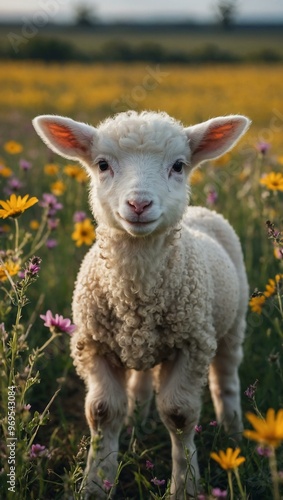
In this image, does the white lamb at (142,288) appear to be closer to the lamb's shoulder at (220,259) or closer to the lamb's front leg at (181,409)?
the lamb's front leg at (181,409)

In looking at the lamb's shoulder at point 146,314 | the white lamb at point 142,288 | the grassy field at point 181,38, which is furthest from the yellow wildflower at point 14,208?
the grassy field at point 181,38

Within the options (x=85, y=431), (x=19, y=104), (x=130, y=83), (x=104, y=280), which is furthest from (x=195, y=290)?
(x=130, y=83)

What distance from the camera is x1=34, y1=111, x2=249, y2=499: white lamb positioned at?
281cm

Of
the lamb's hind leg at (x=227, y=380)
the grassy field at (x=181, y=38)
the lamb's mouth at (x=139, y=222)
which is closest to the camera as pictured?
the lamb's mouth at (x=139, y=222)

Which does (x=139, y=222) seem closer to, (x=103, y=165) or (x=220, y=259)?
(x=103, y=165)

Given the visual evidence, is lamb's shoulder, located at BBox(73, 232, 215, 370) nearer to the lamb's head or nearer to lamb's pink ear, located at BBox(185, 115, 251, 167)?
the lamb's head

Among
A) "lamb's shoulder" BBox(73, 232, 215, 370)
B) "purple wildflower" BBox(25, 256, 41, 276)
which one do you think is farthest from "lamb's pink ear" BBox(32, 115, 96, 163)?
"purple wildflower" BBox(25, 256, 41, 276)

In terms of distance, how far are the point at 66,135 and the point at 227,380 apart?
1690 millimetres

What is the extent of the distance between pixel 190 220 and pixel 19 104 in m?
15.4

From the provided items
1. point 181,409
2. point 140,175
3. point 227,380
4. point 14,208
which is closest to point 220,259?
point 227,380

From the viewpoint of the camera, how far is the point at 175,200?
2.77 metres

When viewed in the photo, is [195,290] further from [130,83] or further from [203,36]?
[203,36]

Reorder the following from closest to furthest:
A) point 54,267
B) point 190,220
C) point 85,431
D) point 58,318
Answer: point 58,318
point 85,431
point 190,220
point 54,267

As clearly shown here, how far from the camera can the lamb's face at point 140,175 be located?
256 centimetres
